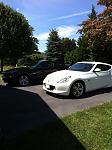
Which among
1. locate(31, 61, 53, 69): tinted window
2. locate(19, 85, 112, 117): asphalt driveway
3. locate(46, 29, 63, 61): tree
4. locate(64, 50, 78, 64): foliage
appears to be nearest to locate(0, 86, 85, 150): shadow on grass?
locate(19, 85, 112, 117): asphalt driveway

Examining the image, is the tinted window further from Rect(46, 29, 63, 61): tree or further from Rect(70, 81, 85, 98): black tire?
Rect(46, 29, 63, 61): tree

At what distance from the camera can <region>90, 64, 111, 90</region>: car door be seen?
36.8 feet

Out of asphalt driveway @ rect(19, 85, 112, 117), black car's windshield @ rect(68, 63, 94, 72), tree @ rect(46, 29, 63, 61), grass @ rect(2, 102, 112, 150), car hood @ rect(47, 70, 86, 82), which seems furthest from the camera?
tree @ rect(46, 29, 63, 61)

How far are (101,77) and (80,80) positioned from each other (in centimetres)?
129

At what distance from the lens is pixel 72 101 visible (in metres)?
9.87

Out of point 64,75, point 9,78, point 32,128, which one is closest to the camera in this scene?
point 32,128

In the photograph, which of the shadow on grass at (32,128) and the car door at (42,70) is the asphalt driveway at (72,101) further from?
the car door at (42,70)

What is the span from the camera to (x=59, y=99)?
1020cm

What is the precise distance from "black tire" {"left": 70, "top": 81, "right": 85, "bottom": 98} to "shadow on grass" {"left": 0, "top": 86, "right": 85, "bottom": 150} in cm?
126

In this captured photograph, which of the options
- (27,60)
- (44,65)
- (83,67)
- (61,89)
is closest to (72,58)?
(44,65)

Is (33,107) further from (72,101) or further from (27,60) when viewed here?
(27,60)

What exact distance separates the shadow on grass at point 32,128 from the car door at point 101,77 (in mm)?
2449

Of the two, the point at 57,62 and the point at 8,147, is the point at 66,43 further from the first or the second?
the point at 8,147

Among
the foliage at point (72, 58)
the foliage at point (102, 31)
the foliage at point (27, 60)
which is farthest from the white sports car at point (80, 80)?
the foliage at point (27, 60)
